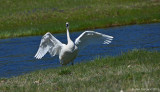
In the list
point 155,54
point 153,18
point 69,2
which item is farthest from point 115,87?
point 69,2

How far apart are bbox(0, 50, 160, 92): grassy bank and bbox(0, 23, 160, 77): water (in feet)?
14.6

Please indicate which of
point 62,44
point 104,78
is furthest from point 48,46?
point 104,78

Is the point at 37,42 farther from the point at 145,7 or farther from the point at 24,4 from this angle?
the point at 24,4

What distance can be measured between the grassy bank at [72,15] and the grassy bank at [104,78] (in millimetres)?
21035

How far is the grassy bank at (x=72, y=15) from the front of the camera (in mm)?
36250

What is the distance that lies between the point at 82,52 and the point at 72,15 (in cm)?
1846

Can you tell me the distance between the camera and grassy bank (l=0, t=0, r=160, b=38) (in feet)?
119

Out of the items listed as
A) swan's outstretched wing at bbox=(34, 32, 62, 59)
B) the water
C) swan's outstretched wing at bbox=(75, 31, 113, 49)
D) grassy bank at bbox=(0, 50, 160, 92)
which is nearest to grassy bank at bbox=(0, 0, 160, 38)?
the water

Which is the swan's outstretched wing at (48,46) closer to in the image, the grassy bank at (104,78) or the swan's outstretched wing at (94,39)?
the swan's outstretched wing at (94,39)

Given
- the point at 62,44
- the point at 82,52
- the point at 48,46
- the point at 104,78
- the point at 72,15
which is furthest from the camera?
the point at 72,15

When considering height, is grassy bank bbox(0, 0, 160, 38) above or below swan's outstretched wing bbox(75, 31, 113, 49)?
below

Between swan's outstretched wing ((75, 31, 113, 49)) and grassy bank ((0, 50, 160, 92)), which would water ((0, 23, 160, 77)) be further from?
grassy bank ((0, 50, 160, 92))

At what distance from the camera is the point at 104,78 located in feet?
35.4

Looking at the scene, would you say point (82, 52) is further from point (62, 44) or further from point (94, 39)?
point (62, 44)
